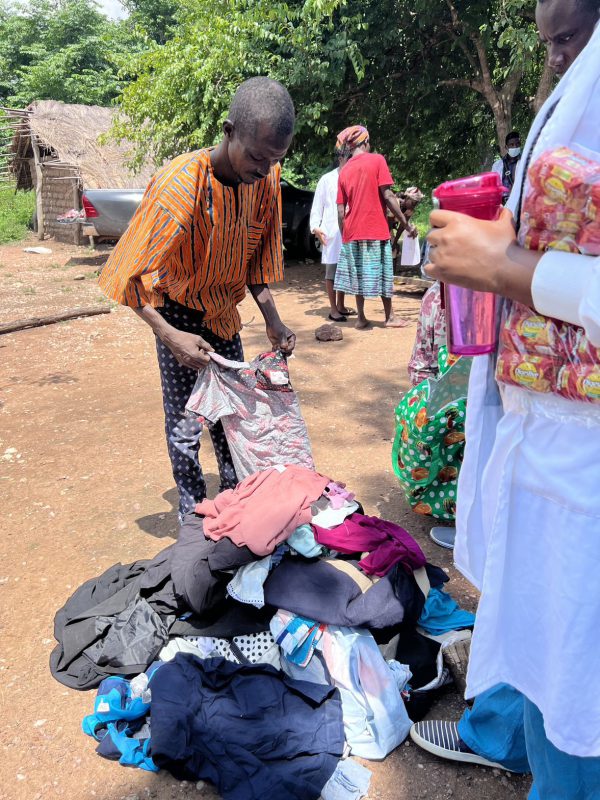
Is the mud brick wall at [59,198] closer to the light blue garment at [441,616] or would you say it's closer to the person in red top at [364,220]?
the person in red top at [364,220]

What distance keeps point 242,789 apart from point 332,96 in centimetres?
852

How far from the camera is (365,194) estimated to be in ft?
22.0

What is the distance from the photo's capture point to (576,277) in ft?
3.14

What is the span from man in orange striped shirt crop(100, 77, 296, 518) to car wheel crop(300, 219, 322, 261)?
28.7 ft

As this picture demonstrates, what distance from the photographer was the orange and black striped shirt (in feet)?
8.13

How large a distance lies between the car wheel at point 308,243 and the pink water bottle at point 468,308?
34.4 feet

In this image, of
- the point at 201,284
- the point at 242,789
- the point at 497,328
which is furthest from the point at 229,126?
the point at 242,789

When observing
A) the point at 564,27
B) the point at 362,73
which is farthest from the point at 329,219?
the point at 564,27

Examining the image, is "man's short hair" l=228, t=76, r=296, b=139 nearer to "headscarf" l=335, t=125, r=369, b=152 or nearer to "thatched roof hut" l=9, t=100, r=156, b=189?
"headscarf" l=335, t=125, r=369, b=152

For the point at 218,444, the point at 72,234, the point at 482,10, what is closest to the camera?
the point at 218,444

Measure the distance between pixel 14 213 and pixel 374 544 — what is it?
18.7 meters

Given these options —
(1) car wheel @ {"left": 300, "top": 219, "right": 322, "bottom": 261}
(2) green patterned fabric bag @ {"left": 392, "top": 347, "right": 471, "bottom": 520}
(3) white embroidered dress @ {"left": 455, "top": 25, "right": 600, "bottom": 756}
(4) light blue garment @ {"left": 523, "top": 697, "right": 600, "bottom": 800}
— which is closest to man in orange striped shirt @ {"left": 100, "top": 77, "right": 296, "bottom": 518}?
(2) green patterned fabric bag @ {"left": 392, "top": 347, "right": 471, "bottom": 520}

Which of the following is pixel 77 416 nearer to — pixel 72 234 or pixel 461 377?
pixel 461 377

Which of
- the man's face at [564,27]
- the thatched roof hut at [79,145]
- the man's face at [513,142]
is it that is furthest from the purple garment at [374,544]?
the thatched roof hut at [79,145]
